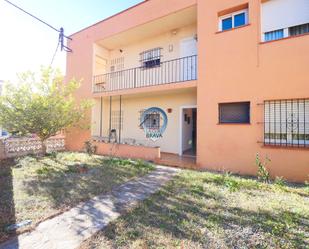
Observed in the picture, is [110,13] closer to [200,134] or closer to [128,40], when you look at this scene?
[128,40]

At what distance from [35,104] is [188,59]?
319 inches

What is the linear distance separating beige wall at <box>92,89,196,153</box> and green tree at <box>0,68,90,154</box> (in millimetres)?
3090

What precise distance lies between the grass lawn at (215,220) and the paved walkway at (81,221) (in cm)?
28

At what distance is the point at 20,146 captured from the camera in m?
10.9

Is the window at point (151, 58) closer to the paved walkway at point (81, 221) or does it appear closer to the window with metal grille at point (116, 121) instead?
the window with metal grille at point (116, 121)

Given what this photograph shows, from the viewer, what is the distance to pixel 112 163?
8711 mm

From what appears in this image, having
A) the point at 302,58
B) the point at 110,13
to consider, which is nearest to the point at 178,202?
the point at 302,58

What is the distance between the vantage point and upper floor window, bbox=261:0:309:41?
22.1 ft

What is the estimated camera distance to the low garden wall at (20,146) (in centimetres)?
1010

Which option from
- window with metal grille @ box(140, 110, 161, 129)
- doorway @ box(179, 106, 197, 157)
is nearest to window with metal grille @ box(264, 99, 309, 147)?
doorway @ box(179, 106, 197, 157)

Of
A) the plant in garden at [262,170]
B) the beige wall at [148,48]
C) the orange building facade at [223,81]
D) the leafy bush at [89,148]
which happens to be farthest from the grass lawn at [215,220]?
the beige wall at [148,48]

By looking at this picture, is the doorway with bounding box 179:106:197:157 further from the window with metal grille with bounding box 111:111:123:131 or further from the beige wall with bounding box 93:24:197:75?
the window with metal grille with bounding box 111:111:123:131

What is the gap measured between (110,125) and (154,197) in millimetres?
9167

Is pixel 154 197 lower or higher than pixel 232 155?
lower
